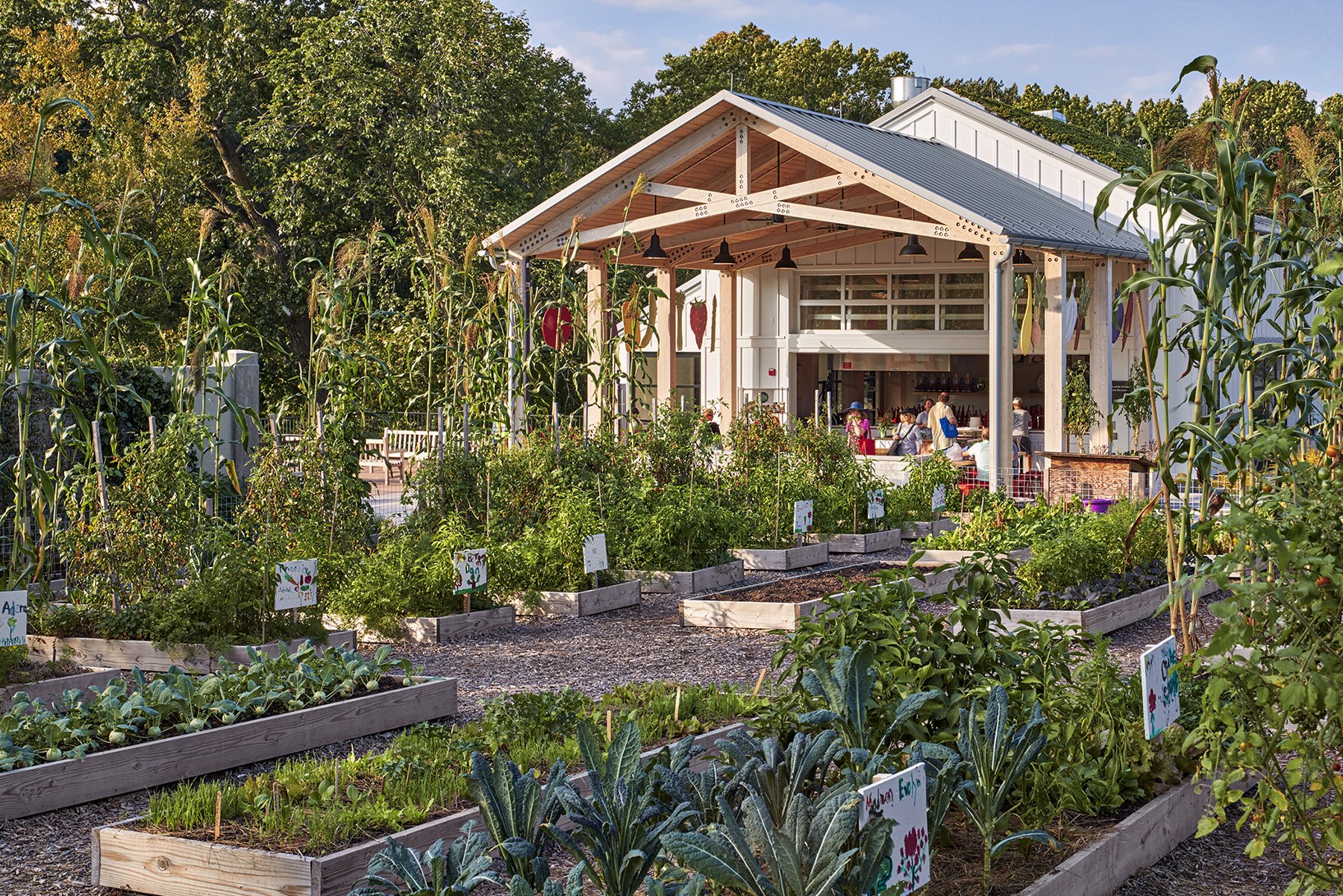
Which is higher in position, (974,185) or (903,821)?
(974,185)

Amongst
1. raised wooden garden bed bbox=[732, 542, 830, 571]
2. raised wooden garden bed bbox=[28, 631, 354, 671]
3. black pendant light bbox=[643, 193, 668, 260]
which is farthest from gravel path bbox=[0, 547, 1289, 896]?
black pendant light bbox=[643, 193, 668, 260]

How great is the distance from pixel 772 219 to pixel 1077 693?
601 inches

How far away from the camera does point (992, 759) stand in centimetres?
392

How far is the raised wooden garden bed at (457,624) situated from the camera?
8.76 meters

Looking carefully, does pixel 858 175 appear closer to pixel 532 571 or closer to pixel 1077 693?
pixel 532 571

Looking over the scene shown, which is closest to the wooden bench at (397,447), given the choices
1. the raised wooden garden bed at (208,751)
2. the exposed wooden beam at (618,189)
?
the exposed wooden beam at (618,189)

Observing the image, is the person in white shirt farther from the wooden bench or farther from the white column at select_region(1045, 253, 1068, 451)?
the wooden bench

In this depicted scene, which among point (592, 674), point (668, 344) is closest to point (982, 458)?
point (668, 344)

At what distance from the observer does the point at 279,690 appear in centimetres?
584

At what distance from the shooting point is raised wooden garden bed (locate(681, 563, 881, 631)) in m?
9.10

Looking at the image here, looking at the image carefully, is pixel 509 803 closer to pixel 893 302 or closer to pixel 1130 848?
pixel 1130 848

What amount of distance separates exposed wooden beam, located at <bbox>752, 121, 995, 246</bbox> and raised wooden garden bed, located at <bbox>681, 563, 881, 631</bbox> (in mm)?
6605

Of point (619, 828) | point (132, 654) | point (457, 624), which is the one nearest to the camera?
point (619, 828)

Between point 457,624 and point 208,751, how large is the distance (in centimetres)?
350
